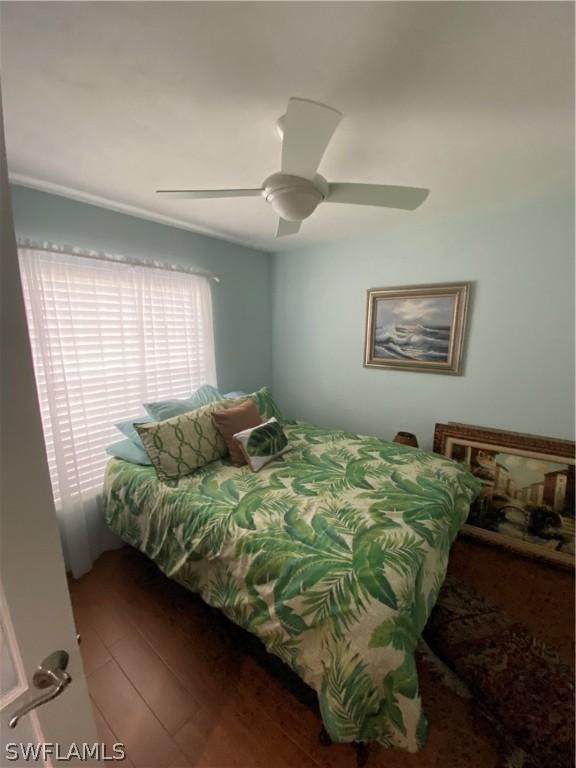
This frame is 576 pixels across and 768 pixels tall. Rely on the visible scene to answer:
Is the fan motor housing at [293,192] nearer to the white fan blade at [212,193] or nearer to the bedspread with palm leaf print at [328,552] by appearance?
the white fan blade at [212,193]

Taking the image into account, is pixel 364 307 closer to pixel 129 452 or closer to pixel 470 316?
pixel 470 316

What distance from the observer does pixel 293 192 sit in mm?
1285

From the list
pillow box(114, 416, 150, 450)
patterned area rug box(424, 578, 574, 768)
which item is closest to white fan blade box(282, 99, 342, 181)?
pillow box(114, 416, 150, 450)

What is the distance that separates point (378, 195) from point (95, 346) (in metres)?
1.90

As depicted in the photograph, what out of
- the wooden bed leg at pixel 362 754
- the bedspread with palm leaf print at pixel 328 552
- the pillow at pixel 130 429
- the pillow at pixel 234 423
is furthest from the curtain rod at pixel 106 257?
the wooden bed leg at pixel 362 754

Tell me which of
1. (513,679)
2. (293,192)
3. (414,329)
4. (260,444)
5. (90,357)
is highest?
(293,192)

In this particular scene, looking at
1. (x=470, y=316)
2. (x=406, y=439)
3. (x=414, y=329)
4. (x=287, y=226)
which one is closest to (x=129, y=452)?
(x=287, y=226)

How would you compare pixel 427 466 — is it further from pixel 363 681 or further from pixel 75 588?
pixel 75 588

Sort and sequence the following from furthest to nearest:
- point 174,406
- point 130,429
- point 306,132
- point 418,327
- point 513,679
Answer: point 418,327
point 174,406
point 130,429
point 513,679
point 306,132

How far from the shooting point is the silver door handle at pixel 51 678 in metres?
0.52

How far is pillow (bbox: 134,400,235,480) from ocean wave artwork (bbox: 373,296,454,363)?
1626 mm

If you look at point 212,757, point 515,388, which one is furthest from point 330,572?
point 515,388

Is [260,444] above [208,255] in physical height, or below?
below

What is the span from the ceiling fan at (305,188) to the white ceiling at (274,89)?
0.20 m
